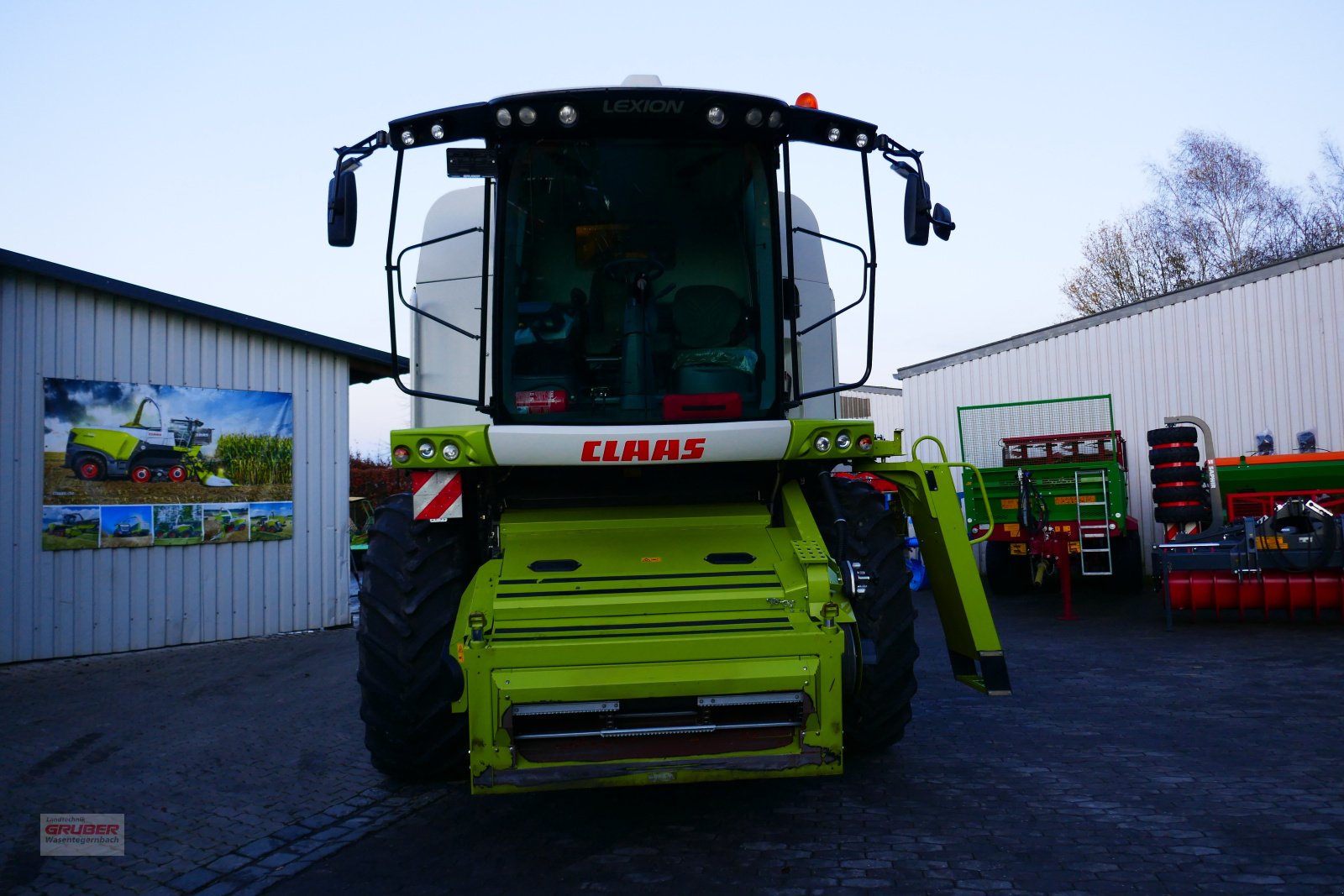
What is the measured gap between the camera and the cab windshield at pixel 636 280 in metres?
5.19

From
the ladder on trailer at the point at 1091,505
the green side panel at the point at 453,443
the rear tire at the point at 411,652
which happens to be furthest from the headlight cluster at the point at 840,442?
the ladder on trailer at the point at 1091,505

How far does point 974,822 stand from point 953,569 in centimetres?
120

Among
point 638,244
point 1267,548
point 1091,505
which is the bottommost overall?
point 1267,548

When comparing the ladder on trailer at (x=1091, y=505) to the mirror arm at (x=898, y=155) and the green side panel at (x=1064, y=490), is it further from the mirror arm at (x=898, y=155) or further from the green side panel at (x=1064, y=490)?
the mirror arm at (x=898, y=155)

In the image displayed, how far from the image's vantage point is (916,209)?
5.23 meters

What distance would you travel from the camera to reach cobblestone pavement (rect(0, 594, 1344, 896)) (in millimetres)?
4113

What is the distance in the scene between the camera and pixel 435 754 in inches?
189

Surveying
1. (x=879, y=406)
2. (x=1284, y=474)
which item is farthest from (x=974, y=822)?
(x=879, y=406)

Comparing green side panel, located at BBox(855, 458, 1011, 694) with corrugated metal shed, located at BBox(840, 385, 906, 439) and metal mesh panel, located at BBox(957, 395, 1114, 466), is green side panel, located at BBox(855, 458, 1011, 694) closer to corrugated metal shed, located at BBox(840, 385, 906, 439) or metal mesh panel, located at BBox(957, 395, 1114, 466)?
metal mesh panel, located at BBox(957, 395, 1114, 466)

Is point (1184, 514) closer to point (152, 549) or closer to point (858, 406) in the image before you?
point (152, 549)

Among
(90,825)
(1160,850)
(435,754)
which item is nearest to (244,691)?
(90,825)

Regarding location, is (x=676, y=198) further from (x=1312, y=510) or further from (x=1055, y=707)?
(x=1312, y=510)

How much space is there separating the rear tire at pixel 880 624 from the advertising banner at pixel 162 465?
8376mm

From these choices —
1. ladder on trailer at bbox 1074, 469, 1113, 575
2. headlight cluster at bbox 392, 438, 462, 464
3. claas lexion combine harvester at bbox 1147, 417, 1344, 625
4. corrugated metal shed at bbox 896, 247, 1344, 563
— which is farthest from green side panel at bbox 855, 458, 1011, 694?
corrugated metal shed at bbox 896, 247, 1344, 563
